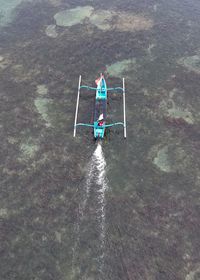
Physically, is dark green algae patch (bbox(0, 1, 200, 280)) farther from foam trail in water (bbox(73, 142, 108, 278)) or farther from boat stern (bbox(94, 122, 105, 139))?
boat stern (bbox(94, 122, 105, 139))

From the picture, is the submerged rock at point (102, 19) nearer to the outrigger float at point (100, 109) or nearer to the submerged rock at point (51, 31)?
the submerged rock at point (51, 31)

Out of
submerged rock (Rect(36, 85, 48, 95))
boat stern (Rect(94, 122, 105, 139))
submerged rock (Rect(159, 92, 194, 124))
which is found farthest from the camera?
submerged rock (Rect(36, 85, 48, 95))

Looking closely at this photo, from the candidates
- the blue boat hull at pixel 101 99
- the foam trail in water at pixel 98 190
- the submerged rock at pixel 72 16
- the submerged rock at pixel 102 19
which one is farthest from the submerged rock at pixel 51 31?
the foam trail in water at pixel 98 190

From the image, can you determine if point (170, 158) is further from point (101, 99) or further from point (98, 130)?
point (101, 99)

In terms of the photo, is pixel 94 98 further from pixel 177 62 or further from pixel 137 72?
pixel 177 62

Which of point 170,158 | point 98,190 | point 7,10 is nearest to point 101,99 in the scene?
point 170,158

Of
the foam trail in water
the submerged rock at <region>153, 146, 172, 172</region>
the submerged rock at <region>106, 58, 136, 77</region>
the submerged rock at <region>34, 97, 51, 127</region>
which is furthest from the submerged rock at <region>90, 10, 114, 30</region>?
the submerged rock at <region>153, 146, 172, 172</region>
